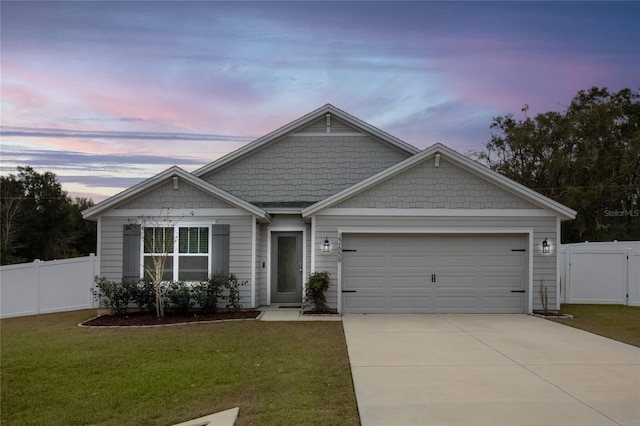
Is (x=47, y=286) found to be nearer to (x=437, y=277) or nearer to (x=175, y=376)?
(x=175, y=376)

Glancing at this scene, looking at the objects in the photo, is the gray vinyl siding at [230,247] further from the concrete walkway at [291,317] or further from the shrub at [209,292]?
the concrete walkway at [291,317]

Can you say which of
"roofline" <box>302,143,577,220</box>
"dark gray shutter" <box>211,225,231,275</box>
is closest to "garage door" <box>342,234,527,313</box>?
"roofline" <box>302,143,577,220</box>

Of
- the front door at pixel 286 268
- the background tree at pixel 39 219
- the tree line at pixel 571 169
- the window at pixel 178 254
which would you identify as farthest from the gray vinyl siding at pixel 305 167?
the background tree at pixel 39 219

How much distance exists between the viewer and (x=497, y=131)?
38344 millimetres

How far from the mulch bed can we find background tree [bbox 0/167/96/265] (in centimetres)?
2809

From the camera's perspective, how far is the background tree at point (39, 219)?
3938 centimetres

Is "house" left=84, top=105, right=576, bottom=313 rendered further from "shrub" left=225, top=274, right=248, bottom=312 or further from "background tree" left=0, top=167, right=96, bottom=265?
"background tree" left=0, top=167, right=96, bottom=265

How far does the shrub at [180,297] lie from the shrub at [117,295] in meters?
1.02

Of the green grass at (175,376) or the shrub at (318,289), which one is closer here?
the green grass at (175,376)

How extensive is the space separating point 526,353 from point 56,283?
12.9 meters

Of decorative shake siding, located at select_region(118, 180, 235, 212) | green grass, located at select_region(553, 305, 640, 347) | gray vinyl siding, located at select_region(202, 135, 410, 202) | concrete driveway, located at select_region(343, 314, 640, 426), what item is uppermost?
gray vinyl siding, located at select_region(202, 135, 410, 202)

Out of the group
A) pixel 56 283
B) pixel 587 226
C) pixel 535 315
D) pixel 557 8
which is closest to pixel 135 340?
pixel 56 283

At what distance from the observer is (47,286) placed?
52.0 ft

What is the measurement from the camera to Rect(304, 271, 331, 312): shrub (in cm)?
1434
